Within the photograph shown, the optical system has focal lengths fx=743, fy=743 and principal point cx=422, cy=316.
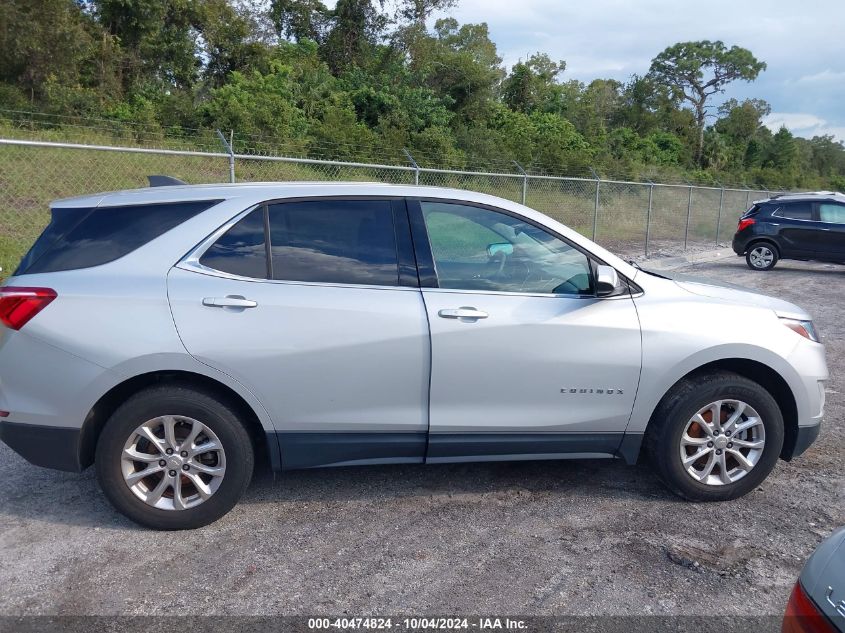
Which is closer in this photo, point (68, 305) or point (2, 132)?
point (68, 305)

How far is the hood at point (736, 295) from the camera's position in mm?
4273

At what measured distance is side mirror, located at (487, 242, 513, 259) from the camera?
163 inches

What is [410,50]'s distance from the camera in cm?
3122

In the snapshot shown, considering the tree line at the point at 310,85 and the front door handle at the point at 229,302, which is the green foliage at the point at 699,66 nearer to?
the tree line at the point at 310,85

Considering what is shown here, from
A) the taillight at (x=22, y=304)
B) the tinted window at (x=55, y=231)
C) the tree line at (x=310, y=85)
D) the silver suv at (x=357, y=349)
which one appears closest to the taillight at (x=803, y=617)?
the silver suv at (x=357, y=349)

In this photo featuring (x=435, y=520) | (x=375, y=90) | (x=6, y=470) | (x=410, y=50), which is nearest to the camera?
(x=435, y=520)

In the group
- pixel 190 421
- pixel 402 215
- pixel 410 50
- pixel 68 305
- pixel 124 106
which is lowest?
pixel 190 421

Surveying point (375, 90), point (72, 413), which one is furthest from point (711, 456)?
point (375, 90)

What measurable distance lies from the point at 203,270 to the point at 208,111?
1688 cm

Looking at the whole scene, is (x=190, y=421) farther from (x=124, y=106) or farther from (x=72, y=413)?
(x=124, y=106)

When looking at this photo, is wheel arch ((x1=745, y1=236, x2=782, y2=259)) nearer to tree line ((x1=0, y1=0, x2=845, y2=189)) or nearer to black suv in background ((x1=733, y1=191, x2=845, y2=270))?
black suv in background ((x1=733, y1=191, x2=845, y2=270))

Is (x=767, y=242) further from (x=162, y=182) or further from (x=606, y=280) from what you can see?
(x=162, y=182)

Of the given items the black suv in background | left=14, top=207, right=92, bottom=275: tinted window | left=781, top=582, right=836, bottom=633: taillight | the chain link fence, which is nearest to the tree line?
the chain link fence

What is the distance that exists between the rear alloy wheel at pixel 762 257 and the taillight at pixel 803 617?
1523cm
